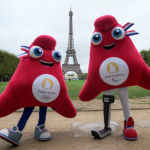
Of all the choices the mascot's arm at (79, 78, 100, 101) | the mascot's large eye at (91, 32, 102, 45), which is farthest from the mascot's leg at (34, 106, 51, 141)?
the mascot's large eye at (91, 32, 102, 45)

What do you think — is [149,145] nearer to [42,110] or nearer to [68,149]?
[68,149]

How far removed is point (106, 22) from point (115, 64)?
82 centimetres

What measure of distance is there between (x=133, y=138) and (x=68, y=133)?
140cm

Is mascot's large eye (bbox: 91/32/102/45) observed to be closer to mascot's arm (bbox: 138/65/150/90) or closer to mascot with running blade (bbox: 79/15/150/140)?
mascot with running blade (bbox: 79/15/150/140)

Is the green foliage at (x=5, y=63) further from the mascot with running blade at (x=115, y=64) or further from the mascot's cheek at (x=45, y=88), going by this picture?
the mascot with running blade at (x=115, y=64)

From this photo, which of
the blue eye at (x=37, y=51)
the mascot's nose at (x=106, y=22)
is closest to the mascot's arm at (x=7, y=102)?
the blue eye at (x=37, y=51)

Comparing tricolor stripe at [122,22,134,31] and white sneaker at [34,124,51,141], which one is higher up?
tricolor stripe at [122,22,134,31]

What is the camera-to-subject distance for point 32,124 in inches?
169

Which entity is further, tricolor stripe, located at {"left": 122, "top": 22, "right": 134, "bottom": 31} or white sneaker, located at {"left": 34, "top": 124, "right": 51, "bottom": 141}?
white sneaker, located at {"left": 34, "top": 124, "right": 51, "bottom": 141}

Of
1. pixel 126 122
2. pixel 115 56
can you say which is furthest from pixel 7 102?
pixel 126 122

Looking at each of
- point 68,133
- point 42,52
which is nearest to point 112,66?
point 42,52

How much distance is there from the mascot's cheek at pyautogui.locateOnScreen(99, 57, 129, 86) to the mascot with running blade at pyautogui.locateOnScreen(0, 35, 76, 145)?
0.84 m

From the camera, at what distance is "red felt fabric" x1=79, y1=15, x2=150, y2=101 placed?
284cm

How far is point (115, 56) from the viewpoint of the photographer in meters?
2.88
